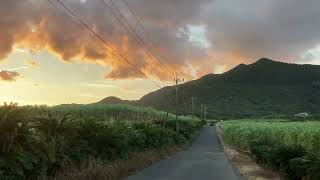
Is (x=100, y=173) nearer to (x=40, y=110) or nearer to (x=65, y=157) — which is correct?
(x=65, y=157)

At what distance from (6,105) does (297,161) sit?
35.8 feet

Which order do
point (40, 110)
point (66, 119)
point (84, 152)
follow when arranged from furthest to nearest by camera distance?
1. point (40, 110)
2. point (84, 152)
3. point (66, 119)

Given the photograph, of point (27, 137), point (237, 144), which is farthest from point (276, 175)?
point (237, 144)

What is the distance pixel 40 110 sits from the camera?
72.6 meters

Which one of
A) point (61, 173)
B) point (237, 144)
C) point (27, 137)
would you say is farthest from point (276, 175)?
point (237, 144)

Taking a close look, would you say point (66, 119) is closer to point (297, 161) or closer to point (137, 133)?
point (297, 161)

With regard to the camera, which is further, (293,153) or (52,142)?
(293,153)

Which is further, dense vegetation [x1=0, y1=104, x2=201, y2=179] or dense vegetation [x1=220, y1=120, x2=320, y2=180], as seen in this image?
dense vegetation [x1=220, y1=120, x2=320, y2=180]

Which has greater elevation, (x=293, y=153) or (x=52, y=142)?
(x=52, y=142)

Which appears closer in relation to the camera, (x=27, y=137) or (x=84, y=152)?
(x=27, y=137)

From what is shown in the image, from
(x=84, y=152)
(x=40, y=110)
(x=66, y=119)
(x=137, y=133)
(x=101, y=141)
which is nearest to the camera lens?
(x=66, y=119)

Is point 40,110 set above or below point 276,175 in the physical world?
above

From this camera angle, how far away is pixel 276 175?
1075 inches

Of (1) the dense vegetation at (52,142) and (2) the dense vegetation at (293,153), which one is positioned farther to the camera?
(2) the dense vegetation at (293,153)
